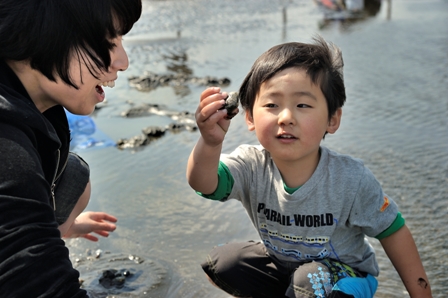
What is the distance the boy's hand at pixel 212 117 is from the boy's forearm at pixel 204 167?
0.10 ft

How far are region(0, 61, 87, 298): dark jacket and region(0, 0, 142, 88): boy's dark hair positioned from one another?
5.1 inches

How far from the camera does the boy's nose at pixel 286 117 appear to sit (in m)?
1.90

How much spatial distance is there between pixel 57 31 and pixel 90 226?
1.12m

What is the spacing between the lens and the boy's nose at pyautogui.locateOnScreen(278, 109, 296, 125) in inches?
74.8

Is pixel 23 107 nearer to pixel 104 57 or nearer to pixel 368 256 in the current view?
pixel 104 57

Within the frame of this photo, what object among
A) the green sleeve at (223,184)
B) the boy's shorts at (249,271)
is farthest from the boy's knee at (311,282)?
the green sleeve at (223,184)

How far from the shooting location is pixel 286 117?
1.90 m

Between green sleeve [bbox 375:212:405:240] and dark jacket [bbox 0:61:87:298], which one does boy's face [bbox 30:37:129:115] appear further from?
green sleeve [bbox 375:212:405:240]

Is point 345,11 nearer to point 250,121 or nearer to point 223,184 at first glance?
point 250,121

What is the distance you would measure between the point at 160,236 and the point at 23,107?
1356 millimetres

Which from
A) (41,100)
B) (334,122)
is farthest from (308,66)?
(41,100)

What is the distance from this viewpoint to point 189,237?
2.68 metres

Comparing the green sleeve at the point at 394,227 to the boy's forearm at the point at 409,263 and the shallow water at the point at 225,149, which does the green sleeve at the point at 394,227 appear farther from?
the shallow water at the point at 225,149

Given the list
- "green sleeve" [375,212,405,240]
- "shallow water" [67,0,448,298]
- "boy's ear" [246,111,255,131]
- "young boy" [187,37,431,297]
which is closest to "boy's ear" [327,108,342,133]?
"young boy" [187,37,431,297]
